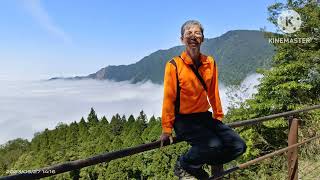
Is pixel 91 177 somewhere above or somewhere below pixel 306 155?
below

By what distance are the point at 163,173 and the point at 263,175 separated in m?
43.9

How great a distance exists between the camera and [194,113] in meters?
3.02

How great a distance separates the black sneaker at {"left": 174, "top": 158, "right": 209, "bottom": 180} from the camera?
292 centimetres

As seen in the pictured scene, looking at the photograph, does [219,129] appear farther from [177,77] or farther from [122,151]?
[122,151]

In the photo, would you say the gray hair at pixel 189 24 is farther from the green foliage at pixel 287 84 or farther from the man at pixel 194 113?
the green foliage at pixel 287 84

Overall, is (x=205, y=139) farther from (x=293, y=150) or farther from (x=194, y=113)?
(x=293, y=150)

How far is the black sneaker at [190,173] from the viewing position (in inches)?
115

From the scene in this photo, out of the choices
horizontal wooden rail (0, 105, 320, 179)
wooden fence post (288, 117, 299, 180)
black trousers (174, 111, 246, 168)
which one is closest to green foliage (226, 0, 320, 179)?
wooden fence post (288, 117, 299, 180)

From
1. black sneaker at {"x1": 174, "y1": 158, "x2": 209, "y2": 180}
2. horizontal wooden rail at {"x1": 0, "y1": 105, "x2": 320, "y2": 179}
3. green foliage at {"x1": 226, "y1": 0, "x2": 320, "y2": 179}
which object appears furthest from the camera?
green foliage at {"x1": 226, "y1": 0, "x2": 320, "y2": 179}

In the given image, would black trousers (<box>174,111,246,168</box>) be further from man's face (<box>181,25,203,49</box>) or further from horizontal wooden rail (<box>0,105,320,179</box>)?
man's face (<box>181,25,203,49</box>)

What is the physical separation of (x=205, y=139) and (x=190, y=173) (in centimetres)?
26

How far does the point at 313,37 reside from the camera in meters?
21.9

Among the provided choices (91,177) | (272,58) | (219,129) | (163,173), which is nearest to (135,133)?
(91,177)

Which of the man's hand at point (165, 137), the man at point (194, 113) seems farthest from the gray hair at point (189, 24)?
the man's hand at point (165, 137)
